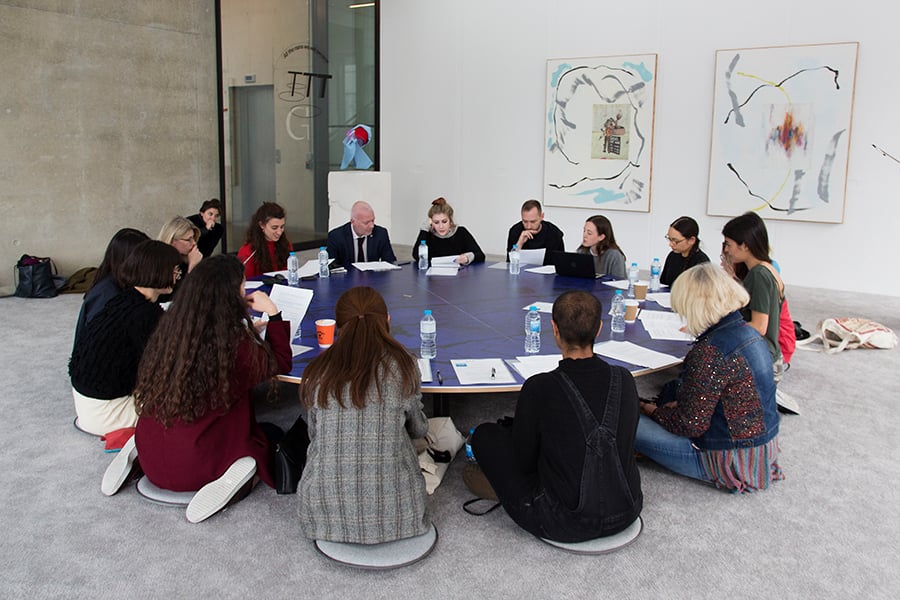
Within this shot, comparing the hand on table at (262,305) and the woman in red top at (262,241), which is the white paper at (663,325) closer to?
the hand on table at (262,305)

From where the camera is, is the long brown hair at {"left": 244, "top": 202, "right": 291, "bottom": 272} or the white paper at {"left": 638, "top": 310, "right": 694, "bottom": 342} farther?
the long brown hair at {"left": 244, "top": 202, "right": 291, "bottom": 272}

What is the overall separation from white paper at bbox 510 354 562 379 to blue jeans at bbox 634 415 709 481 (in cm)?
51

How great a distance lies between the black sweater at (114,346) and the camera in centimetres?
381

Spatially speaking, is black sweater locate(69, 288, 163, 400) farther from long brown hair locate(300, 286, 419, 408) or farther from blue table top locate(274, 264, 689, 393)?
long brown hair locate(300, 286, 419, 408)

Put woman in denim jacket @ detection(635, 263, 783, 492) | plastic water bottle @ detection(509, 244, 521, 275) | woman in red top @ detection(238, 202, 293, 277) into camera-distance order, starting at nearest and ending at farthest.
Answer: woman in denim jacket @ detection(635, 263, 783, 492), woman in red top @ detection(238, 202, 293, 277), plastic water bottle @ detection(509, 244, 521, 275)

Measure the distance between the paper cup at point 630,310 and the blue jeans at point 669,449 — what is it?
3.27 ft

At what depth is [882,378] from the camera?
552cm

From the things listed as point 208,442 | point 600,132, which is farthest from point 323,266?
point 600,132

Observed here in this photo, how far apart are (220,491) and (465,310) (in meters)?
2.00

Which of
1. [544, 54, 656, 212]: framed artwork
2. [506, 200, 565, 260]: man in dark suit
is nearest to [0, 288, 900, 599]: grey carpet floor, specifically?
[506, 200, 565, 260]: man in dark suit

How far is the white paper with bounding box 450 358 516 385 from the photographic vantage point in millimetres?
3514

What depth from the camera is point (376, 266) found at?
20.6ft

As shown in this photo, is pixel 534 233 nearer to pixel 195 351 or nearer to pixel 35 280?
pixel 195 351

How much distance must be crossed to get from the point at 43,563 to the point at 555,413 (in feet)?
6.68
